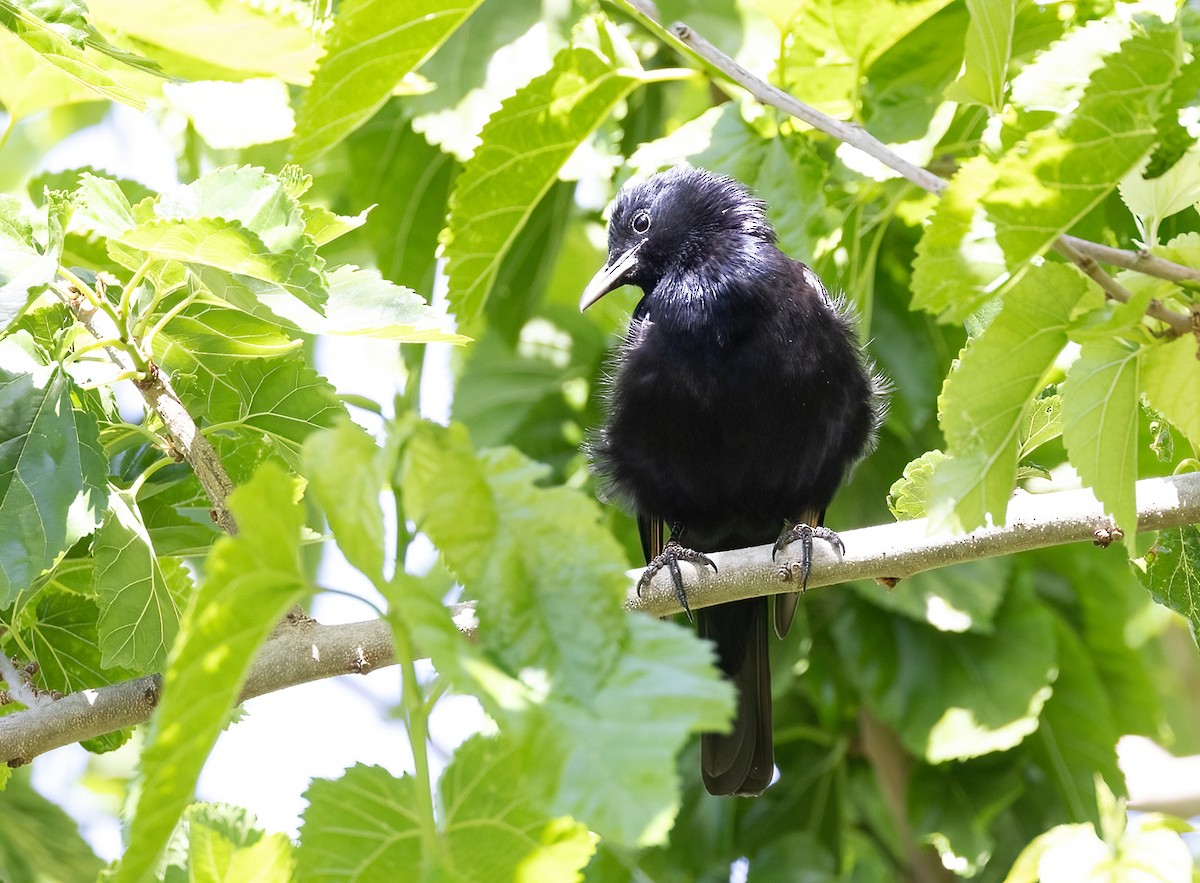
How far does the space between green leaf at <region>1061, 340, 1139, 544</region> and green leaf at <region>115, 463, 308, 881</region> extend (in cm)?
108

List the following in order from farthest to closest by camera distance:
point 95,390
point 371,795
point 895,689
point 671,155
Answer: point 895,689 → point 671,155 → point 95,390 → point 371,795

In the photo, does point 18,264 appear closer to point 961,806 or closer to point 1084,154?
point 1084,154

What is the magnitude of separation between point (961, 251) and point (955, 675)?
6.80 ft

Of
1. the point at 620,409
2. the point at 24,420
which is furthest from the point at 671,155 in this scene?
the point at 24,420

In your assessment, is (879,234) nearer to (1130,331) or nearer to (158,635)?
(1130,331)

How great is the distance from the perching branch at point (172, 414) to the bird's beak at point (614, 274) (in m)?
2.02

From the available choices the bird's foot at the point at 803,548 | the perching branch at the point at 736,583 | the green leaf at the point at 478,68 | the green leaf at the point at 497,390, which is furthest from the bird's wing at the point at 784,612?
the green leaf at the point at 478,68

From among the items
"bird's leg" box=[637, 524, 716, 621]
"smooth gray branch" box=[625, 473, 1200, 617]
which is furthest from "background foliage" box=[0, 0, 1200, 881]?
"bird's leg" box=[637, 524, 716, 621]

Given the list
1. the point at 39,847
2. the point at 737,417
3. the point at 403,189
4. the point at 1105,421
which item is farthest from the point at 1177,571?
the point at 39,847

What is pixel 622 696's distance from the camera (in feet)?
3.69

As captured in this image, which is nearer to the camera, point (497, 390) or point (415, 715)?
point (415, 715)

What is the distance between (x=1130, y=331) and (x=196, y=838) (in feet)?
4.47

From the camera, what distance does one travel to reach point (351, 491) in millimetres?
1177

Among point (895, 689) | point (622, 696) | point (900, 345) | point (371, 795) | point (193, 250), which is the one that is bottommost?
point (895, 689)
